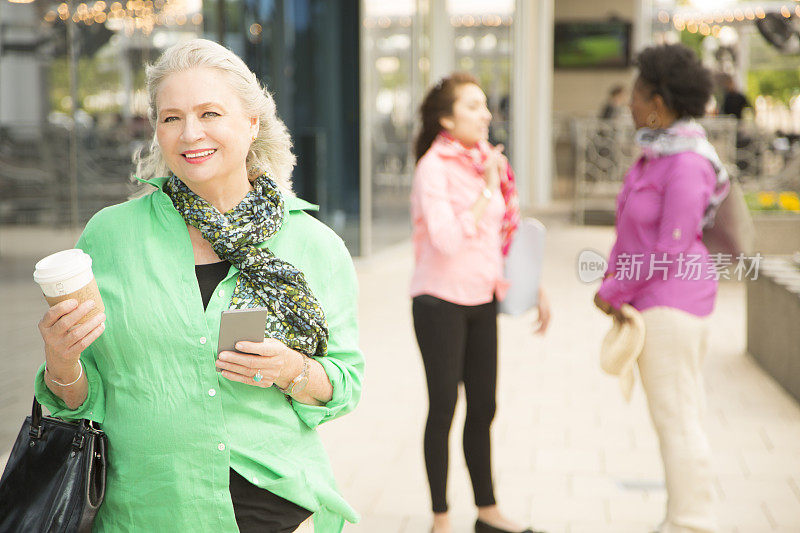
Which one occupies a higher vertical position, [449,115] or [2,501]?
[449,115]

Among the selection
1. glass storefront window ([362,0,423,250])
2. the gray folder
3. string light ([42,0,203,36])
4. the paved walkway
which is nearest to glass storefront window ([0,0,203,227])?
string light ([42,0,203,36])

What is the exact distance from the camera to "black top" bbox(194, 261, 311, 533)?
5.62 ft

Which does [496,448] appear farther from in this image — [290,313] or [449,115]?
[290,313]

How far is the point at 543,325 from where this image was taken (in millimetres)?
3656

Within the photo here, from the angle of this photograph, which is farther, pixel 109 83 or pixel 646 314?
pixel 109 83

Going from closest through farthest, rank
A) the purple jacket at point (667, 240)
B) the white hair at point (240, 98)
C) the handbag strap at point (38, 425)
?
the handbag strap at point (38, 425) < the white hair at point (240, 98) < the purple jacket at point (667, 240)

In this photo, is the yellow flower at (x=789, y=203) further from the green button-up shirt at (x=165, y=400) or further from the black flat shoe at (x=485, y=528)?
the green button-up shirt at (x=165, y=400)

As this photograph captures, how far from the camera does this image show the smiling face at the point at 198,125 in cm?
172

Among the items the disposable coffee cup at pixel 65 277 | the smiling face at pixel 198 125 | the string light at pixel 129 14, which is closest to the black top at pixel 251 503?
the smiling face at pixel 198 125

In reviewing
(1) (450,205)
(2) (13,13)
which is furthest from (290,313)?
(2) (13,13)

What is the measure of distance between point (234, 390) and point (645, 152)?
1967 millimetres

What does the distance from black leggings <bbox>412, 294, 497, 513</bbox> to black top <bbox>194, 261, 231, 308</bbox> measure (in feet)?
5.29

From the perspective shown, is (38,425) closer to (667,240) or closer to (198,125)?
(198,125)

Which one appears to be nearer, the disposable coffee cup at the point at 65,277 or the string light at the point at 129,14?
the disposable coffee cup at the point at 65,277
